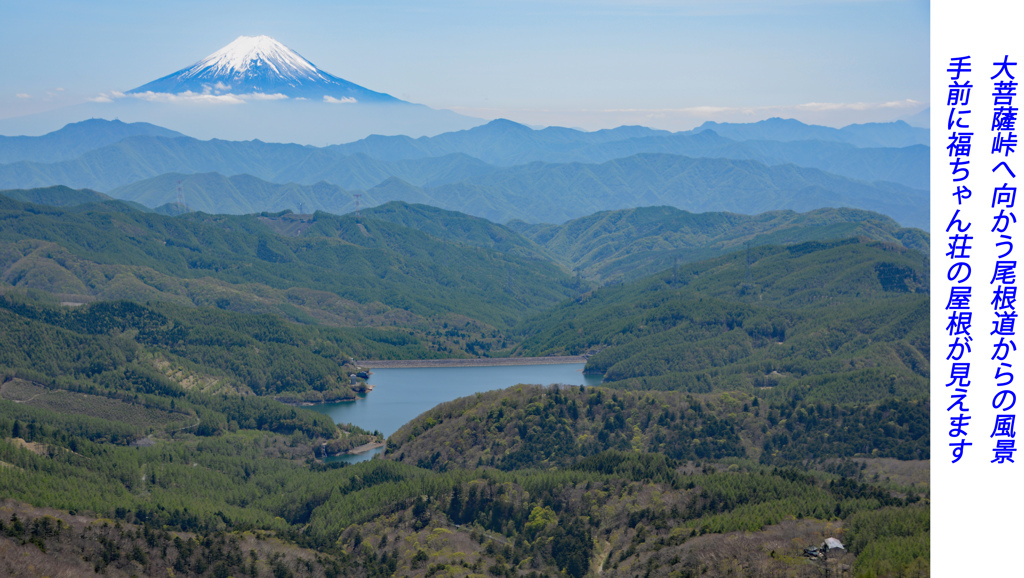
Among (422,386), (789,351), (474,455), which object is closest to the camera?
(474,455)

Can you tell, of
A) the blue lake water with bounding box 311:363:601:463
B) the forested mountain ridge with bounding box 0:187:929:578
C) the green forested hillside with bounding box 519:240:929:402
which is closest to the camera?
the forested mountain ridge with bounding box 0:187:929:578

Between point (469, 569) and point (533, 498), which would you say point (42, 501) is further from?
point (533, 498)

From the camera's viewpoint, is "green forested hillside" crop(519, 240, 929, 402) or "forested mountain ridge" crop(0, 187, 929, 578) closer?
"forested mountain ridge" crop(0, 187, 929, 578)

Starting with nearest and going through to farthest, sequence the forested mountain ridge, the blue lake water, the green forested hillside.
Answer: the forested mountain ridge
the green forested hillside
the blue lake water

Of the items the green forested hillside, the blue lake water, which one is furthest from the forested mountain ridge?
the blue lake water

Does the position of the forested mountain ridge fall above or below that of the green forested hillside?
below

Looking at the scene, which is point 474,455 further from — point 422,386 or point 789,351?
point 789,351

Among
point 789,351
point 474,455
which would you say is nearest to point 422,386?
point 474,455

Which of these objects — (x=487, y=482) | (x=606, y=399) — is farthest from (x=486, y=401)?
(x=487, y=482)

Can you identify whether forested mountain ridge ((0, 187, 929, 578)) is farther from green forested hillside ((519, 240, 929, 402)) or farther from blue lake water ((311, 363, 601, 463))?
blue lake water ((311, 363, 601, 463))
